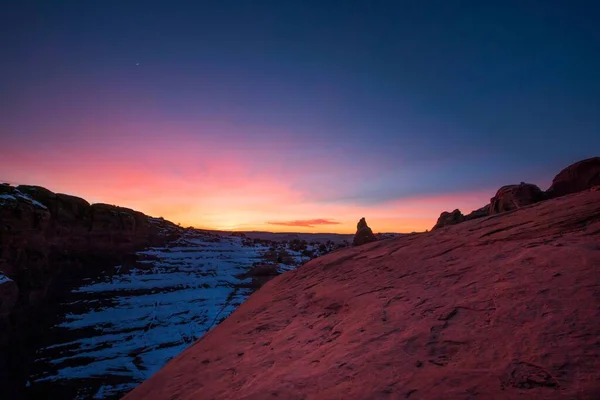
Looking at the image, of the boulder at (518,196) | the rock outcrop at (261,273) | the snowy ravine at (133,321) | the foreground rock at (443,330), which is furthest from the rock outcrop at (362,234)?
the foreground rock at (443,330)

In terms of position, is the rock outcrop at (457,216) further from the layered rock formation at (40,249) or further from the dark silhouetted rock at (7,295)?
the dark silhouetted rock at (7,295)

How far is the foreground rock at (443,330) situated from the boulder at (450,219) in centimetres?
633

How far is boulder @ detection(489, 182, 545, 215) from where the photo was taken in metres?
9.08

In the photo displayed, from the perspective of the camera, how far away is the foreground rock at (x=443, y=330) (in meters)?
2.19

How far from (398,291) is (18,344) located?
19136 millimetres

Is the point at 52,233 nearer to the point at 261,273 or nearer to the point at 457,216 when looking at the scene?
the point at 261,273

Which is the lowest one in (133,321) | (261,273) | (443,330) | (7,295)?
(133,321)

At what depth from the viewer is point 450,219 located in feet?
40.9

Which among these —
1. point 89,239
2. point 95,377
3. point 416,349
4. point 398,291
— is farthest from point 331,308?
point 89,239

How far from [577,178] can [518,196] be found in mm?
1481

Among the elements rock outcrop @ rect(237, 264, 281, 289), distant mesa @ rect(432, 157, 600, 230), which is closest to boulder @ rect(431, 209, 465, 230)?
distant mesa @ rect(432, 157, 600, 230)

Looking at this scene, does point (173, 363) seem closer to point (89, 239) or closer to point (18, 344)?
point (18, 344)

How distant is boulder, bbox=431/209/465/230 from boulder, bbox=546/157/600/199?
9.67 ft

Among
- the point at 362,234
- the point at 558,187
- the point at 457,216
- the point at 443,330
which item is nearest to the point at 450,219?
the point at 457,216
